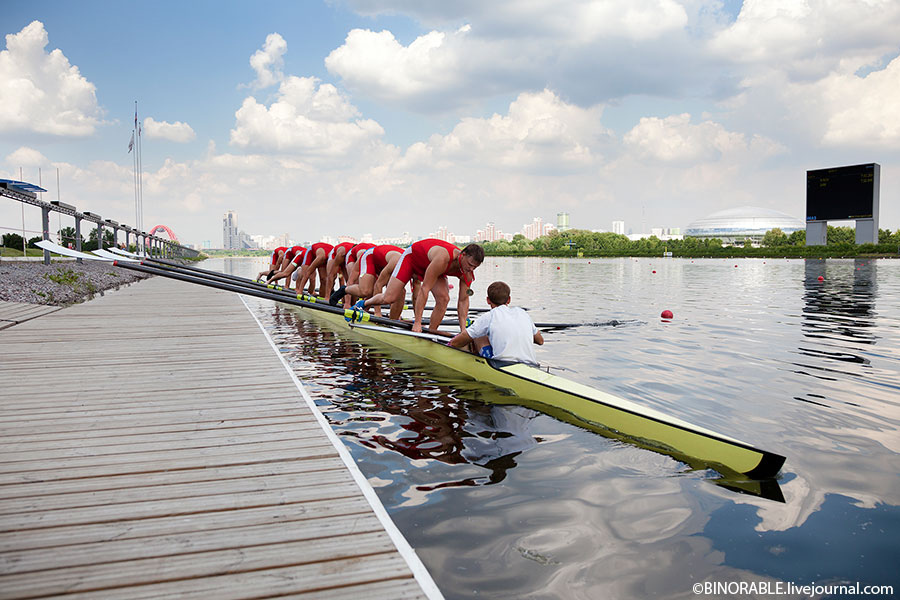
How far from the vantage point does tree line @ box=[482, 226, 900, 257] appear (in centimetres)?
7381

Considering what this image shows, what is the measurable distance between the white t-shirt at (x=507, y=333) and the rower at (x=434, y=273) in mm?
1149

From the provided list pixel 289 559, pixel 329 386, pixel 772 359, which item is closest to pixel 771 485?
pixel 289 559

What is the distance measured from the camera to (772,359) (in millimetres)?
9797

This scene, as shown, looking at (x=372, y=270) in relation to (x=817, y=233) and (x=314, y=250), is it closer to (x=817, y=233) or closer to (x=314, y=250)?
(x=314, y=250)

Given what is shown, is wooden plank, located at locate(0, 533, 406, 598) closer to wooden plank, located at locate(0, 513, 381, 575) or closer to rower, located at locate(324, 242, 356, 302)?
wooden plank, located at locate(0, 513, 381, 575)

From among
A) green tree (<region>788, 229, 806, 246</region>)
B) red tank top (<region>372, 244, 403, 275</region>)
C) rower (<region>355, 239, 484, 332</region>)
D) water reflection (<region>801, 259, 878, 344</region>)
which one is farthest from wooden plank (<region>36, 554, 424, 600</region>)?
green tree (<region>788, 229, 806, 246</region>)

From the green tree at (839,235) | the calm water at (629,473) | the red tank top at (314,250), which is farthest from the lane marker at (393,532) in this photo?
the green tree at (839,235)

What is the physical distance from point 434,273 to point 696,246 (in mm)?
134004

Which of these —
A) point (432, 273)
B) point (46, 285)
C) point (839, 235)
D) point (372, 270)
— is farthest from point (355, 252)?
point (839, 235)

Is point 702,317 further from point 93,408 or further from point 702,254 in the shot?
point 702,254

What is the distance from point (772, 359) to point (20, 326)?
13912mm

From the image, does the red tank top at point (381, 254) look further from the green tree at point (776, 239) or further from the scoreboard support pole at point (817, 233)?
the green tree at point (776, 239)

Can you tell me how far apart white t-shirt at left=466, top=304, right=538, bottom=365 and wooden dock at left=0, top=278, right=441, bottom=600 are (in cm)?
238

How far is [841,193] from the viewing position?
6800 centimetres
